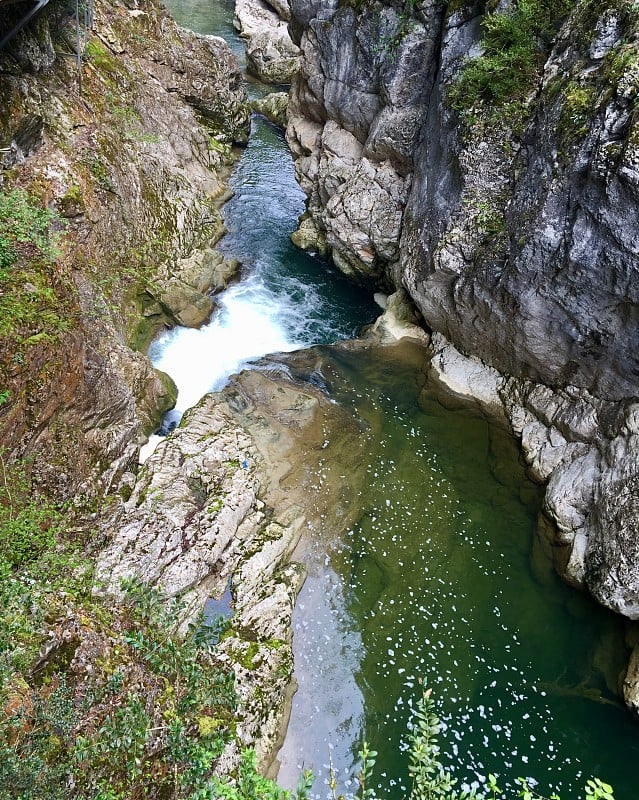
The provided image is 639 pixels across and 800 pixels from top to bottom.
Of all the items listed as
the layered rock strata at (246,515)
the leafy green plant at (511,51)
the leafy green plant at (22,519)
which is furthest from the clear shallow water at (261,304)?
the leafy green plant at (511,51)

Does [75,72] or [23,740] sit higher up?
[75,72]

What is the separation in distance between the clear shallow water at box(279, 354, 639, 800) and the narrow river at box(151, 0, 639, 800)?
23mm

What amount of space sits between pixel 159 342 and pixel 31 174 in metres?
4.74

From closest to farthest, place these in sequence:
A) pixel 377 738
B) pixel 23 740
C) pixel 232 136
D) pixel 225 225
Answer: pixel 23 740 < pixel 377 738 < pixel 225 225 < pixel 232 136

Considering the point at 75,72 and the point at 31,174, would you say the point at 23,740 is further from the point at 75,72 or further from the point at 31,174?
the point at 75,72

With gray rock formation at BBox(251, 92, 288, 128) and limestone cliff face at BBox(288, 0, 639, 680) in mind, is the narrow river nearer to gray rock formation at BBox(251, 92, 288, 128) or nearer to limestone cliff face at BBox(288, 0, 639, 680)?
limestone cliff face at BBox(288, 0, 639, 680)

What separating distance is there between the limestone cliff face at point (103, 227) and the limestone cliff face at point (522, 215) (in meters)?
5.31

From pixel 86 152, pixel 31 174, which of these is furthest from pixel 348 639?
pixel 86 152

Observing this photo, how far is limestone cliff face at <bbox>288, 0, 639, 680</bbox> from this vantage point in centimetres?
1021

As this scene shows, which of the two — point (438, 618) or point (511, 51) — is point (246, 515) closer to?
point (438, 618)

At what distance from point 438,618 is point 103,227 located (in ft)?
38.9

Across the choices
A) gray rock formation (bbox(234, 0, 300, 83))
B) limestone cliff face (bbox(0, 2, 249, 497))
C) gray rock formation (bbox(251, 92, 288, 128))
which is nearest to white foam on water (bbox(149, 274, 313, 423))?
limestone cliff face (bbox(0, 2, 249, 497))

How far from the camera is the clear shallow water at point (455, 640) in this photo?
8.65 metres

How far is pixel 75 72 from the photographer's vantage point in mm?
14906
